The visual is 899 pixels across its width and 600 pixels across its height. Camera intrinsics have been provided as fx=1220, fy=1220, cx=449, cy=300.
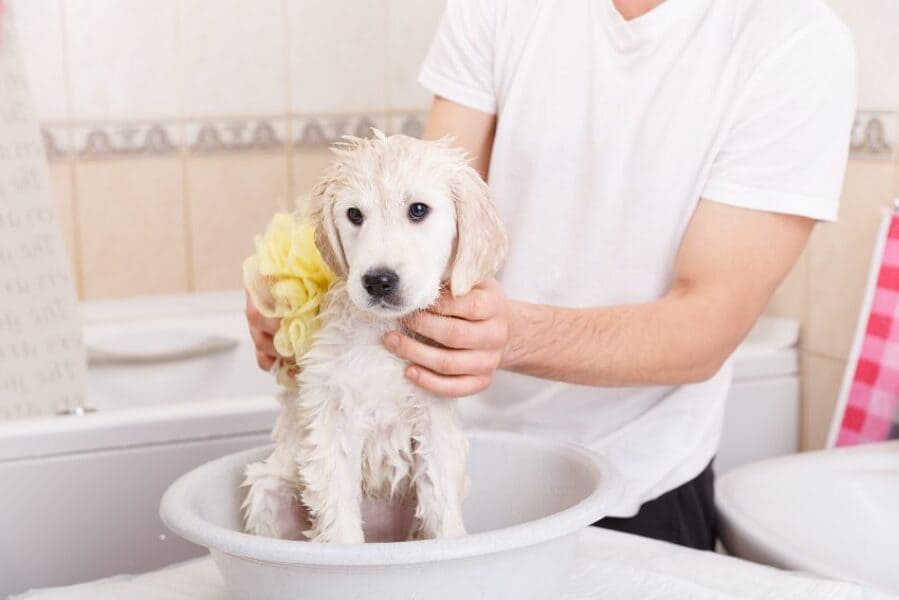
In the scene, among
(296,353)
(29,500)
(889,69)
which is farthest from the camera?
(889,69)

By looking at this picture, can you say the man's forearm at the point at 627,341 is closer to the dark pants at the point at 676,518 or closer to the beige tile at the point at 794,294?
the dark pants at the point at 676,518

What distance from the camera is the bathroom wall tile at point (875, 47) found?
181 cm

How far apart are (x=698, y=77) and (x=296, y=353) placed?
560mm

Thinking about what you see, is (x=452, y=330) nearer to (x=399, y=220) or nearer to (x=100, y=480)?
(x=399, y=220)

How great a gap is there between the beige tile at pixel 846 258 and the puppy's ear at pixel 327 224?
117 cm

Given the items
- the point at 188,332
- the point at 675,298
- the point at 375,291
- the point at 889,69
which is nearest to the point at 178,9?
the point at 188,332

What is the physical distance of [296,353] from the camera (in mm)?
962

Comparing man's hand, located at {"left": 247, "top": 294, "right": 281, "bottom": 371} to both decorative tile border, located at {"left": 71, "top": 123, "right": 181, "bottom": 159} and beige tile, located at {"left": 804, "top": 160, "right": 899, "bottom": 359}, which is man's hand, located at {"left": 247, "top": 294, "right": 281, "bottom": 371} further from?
decorative tile border, located at {"left": 71, "top": 123, "right": 181, "bottom": 159}

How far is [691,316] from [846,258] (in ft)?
2.81

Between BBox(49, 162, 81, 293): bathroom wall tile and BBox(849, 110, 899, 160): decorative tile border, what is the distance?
58.3 inches

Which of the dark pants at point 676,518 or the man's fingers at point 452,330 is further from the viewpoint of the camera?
the dark pants at point 676,518

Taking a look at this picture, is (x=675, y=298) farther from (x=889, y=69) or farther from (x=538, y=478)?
(x=889, y=69)

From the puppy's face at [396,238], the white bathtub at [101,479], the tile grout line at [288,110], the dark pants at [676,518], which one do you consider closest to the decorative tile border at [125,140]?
the tile grout line at [288,110]

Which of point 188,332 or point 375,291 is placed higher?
point 375,291
